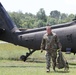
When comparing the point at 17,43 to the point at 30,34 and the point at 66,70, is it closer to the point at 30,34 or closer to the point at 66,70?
the point at 30,34

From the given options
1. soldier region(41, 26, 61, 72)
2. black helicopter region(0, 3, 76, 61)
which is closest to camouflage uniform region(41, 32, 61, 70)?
soldier region(41, 26, 61, 72)

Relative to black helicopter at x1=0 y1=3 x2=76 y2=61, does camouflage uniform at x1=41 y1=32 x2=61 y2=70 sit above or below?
below

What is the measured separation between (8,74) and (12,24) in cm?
1165

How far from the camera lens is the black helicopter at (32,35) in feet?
72.0

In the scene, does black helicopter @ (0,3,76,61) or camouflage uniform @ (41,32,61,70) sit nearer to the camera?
camouflage uniform @ (41,32,61,70)

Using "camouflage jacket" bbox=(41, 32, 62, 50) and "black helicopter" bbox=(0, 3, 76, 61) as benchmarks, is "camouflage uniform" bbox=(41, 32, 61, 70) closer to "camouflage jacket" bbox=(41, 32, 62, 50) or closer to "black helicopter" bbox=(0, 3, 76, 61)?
"camouflage jacket" bbox=(41, 32, 62, 50)

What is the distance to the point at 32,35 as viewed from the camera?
23.5 m

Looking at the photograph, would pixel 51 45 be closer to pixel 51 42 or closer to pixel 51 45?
pixel 51 45

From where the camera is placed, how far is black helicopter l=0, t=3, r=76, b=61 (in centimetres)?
2195

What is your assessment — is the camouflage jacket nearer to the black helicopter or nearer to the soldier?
the soldier

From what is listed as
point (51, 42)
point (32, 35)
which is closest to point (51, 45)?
point (51, 42)

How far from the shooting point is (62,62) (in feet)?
52.6

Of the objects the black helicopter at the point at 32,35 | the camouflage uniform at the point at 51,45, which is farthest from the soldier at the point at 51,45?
the black helicopter at the point at 32,35

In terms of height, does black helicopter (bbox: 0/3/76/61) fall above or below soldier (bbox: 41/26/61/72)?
above
